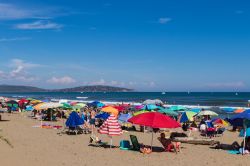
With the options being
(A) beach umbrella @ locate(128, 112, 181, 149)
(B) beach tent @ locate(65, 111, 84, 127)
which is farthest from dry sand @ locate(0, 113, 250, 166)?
(B) beach tent @ locate(65, 111, 84, 127)

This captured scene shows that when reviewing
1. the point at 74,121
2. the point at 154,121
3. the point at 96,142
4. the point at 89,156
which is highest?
the point at 154,121

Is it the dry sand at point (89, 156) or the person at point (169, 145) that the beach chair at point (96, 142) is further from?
the person at point (169, 145)

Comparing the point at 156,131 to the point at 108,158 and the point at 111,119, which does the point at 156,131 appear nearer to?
the point at 111,119

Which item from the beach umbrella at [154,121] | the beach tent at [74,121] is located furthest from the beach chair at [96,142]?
the beach tent at [74,121]

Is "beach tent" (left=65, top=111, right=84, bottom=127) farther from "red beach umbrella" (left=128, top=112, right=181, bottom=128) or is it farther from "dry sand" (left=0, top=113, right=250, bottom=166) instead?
"red beach umbrella" (left=128, top=112, right=181, bottom=128)

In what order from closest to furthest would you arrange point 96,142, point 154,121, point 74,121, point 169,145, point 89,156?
point 89,156 → point 154,121 → point 169,145 → point 96,142 → point 74,121

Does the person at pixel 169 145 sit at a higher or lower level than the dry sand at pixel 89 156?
higher

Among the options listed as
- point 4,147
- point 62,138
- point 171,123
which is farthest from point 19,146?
point 171,123

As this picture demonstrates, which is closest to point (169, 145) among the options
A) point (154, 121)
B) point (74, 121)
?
point (154, 121)

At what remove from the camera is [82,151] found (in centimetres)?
1425

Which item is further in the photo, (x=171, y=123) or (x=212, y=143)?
(x=212, y=143)

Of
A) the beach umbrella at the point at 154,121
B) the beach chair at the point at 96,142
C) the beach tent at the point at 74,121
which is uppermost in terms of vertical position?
the beach umbrella at the point at 154,121

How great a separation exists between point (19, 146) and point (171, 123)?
6.03m

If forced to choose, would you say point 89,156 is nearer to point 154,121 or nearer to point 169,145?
point 154,121
